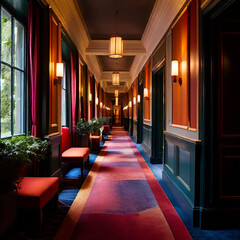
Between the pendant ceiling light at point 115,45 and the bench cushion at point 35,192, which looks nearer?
the bench cushion at point 35,192

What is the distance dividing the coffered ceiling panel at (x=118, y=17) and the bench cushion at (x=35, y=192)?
4197 millimetres

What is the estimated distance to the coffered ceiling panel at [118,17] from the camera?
5.04 meters

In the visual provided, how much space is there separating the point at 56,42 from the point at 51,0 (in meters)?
0.70

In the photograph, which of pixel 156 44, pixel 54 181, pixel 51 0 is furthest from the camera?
pixel 156 44

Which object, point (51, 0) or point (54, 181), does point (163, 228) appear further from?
point (51, 0)

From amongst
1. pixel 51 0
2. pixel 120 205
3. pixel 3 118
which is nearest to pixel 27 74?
pixel 3 118

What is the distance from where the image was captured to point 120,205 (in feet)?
10.8

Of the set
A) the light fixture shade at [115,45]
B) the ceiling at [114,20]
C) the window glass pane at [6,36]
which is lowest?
the window glass pane at [6,36]

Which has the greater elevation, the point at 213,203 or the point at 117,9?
the point at 117,9

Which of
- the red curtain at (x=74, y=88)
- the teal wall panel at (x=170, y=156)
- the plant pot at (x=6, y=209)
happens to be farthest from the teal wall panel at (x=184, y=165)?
the red curtain at (x=74, y=88)

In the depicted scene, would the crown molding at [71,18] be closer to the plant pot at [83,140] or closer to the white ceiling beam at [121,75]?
the plant pot at [83,140]

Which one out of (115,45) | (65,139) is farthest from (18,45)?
(65,139)

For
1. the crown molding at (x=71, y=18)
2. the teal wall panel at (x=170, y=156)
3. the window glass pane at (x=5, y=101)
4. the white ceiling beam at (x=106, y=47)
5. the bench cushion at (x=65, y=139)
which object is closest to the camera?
the window glass pane at (x=5, y=101)

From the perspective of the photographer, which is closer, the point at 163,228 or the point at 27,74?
the point at 163,228
